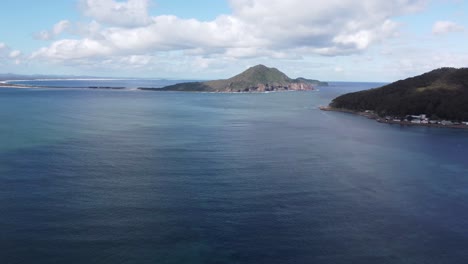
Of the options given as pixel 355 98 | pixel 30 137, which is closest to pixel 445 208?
pixel 30 137

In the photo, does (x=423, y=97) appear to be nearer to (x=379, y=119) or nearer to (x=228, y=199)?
(x=379, y=119)

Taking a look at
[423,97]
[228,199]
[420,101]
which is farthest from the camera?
[423,97]

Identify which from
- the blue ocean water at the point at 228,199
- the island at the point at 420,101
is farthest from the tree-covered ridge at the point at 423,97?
the blue ocean water at the point at 228,199

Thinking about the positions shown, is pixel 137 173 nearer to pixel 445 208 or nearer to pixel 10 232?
pixel 10 232

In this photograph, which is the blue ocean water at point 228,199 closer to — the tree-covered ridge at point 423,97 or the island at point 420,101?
the island at point 420,101

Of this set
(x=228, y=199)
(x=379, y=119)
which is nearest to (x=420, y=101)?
(x=379, y=119)

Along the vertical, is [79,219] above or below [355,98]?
below
